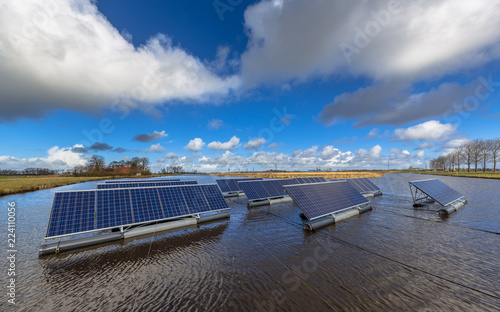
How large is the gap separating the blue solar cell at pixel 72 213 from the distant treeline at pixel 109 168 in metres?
108

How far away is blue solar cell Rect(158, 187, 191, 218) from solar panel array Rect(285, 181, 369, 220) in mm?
8844

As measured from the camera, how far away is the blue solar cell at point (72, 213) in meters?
9.79

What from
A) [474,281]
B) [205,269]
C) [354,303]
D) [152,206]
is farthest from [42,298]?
[474,281]

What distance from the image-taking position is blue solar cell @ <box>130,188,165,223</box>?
12609 millimetres

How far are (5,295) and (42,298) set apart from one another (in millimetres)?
1715

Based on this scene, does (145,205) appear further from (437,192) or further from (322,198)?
(437,192)

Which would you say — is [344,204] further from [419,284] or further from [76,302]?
[76,302]

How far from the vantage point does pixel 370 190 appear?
1161 inches

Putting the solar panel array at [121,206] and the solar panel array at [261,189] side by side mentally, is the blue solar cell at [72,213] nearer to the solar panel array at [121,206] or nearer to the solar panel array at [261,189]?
the solar panel array at [121,206]

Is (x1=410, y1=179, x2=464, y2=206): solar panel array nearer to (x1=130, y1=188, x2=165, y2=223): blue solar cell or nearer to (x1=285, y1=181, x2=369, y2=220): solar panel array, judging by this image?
(x1=285, y1=181, x2=369, y2=220): solar panel array

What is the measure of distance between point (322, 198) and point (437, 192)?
15840 millimetres

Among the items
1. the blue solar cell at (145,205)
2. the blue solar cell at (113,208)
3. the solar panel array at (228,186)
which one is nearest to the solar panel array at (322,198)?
the blue solar cell at (145,205)

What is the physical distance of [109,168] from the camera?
10962 centimetres

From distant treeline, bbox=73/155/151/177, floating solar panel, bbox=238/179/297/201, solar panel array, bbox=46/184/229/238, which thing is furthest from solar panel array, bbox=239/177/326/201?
distant treeline, bbox=73/155/151/177
